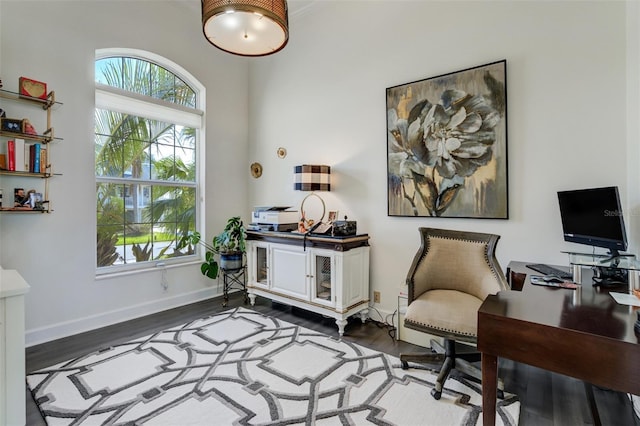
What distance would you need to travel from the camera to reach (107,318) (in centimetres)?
314

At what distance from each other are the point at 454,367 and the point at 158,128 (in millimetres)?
3775

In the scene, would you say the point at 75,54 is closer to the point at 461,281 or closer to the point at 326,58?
the point at 326,58

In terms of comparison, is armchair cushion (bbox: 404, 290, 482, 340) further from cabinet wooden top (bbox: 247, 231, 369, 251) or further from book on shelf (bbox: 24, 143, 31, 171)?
book on shelf (bbox: 24, 143, 31, 171)

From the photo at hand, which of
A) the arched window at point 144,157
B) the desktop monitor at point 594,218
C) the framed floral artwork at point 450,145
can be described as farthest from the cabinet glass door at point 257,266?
the desktop monitor at point 594,218

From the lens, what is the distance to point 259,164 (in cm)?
436

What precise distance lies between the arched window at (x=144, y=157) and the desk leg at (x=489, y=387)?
3465mm

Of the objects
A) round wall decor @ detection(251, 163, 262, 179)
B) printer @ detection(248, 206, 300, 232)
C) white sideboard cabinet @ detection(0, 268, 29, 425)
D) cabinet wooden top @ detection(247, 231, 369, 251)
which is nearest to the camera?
white sideboard cabinet @ detection(0, 268, 29, 425)

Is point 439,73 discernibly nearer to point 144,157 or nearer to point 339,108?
point 339,108

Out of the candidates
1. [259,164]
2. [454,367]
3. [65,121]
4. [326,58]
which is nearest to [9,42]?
[65,121]

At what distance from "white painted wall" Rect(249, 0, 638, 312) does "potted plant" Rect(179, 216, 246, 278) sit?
645 millimetres

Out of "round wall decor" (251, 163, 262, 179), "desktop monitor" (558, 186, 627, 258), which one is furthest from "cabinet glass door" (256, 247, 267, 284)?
"desktop monitor" (558, 186, 627, 258)

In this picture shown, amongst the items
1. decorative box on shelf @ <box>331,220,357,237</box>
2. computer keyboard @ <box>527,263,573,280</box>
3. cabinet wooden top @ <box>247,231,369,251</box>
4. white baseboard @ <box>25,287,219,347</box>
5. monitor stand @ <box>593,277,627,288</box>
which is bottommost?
white baseboard @ <box>25,287,219,347</box>

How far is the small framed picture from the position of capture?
2.47m

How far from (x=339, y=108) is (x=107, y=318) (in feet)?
10.7
